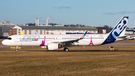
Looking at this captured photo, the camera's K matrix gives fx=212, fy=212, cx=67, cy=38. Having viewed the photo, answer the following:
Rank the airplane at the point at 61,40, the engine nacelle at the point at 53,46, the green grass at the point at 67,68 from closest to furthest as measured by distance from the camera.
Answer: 1. the green grass at the point at 67,68
2. the engine nacelle at the point at 53,46
3. the airplane at the point at 61,40

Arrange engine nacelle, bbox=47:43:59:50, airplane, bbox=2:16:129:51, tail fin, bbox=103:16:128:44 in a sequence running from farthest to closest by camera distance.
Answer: tail fin, bbox=103:16:128:44 → airplane, bbox=2:16:129:51 → engine nacelle, bbox=47:43:59:50

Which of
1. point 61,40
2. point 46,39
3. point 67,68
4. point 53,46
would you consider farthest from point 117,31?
point 67,68

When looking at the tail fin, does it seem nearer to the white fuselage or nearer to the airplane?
the airplane

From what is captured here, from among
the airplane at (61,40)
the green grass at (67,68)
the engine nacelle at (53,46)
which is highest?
the airplane at (61,40)

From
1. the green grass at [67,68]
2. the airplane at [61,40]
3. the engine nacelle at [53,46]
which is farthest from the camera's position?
the airplane at [61,40]

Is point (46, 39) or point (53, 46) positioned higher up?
point (46, 39)

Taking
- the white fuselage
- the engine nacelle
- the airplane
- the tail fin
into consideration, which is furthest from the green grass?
the tail fin

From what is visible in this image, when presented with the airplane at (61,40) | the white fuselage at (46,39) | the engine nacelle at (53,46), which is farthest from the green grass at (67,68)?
the white fuselage at (46,39)

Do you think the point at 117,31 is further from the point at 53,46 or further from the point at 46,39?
the point at 46,39

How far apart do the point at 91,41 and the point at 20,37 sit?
16.4 metres

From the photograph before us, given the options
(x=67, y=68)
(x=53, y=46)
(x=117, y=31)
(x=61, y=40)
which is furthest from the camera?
(x=117, y=31)

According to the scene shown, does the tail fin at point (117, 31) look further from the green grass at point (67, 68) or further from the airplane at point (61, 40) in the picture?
the green grass at point (67, 68)

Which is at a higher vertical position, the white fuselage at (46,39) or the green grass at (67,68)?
the white fuselage at (46,39)

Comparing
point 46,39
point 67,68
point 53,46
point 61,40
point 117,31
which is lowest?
point 67,68
